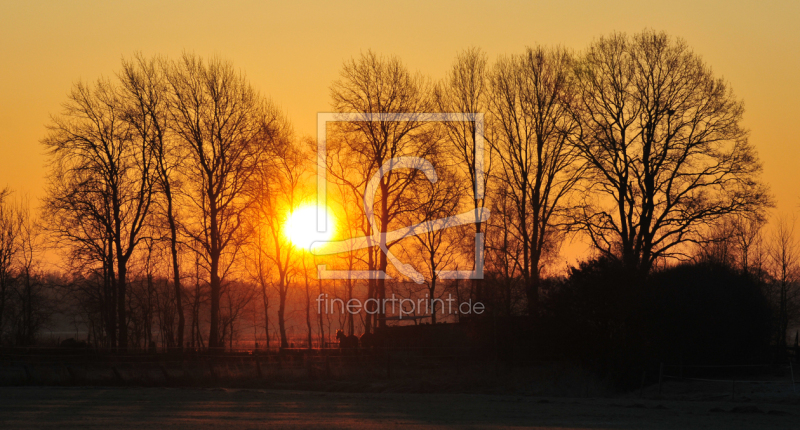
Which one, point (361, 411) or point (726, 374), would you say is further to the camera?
point (726, 374)

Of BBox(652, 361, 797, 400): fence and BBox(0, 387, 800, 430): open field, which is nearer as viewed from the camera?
BBox(0, 387, 800, 430): open field

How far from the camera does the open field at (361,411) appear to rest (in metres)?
17.0

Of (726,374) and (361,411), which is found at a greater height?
(361,411)

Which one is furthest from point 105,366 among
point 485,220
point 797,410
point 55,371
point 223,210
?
point 797,410

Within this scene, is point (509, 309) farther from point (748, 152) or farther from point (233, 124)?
point (233, 124)

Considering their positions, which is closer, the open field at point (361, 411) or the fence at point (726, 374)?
the open field at point (361, 411)

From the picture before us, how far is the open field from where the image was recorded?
17.0 metres

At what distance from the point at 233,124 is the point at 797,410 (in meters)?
29.0

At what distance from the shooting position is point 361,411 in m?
19.9

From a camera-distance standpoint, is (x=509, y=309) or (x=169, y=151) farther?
(x=169, y=151)

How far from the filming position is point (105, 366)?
3123cm

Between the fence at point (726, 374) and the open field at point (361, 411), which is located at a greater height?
the open field at point (361, 411)

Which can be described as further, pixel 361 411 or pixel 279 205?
pixel 279 205

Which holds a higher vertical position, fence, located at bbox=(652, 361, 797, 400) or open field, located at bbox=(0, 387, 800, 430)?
open field, located at bbox=(0, 387, 800, 430)
